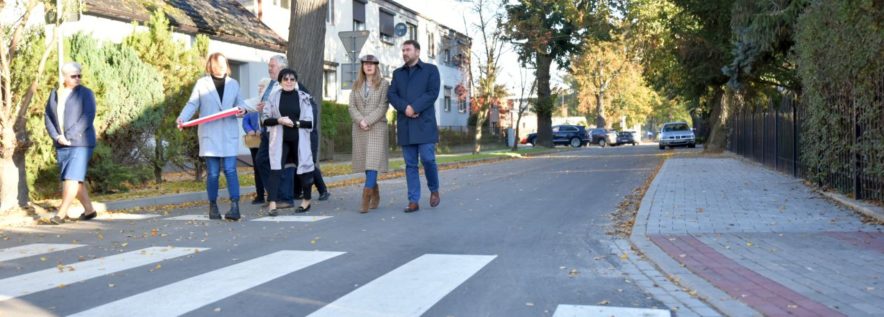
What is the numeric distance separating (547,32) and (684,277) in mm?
31683

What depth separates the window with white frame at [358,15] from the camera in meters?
32.0

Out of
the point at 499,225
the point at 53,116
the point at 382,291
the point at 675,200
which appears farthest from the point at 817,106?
the point at 53,116

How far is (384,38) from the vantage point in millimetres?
35750

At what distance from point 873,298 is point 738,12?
43.7 feet

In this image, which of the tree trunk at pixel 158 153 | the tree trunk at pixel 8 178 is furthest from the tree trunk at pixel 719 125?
the tree trunk at pixel 8 178

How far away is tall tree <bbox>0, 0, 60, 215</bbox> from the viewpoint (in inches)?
346

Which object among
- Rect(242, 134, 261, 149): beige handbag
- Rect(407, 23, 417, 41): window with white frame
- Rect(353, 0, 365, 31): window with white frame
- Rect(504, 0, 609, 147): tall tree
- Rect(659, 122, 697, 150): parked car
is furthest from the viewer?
Rect(659, 122, 697, 150): parked car

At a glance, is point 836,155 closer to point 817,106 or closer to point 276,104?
point 817,106

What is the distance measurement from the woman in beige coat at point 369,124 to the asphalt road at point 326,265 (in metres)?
0.51

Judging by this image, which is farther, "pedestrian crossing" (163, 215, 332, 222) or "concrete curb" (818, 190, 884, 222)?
"pedestrian crossing" (163, 215, 332, 222)

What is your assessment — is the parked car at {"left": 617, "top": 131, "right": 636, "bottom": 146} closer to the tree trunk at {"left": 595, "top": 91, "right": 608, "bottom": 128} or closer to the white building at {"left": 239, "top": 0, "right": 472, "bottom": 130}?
the tree trunk at {"left": 595, "top": 91, "right": 608, "bottom": 128}

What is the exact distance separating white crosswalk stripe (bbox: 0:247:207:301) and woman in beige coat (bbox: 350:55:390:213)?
2.92m

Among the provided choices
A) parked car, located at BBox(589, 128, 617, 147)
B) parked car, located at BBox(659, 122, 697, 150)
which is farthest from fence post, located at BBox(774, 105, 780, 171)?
parked car, located at BBox(589, 128, 617, 147)

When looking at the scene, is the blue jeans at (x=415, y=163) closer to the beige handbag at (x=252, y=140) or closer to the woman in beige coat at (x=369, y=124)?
the woman in beige coat at (x=369, y=124)
